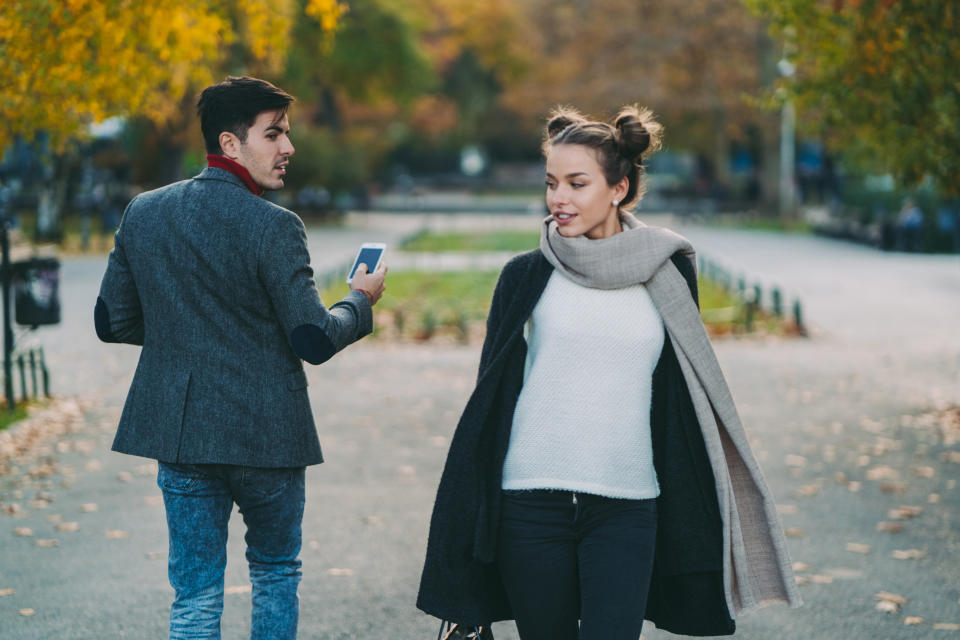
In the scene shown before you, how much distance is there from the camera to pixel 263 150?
132 inches

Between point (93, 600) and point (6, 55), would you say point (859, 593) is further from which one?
point (6, 55)

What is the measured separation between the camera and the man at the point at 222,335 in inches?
129

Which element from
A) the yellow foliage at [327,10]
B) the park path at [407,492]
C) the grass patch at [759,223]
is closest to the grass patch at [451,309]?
the park path at [407,492]

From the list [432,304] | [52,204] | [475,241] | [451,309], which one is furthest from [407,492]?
[475,241]

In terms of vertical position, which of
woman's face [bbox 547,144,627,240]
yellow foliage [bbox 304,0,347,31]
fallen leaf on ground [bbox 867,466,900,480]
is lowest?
fallen leaf on ground [bbox 867,466,900,480]

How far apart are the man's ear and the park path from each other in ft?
7.47

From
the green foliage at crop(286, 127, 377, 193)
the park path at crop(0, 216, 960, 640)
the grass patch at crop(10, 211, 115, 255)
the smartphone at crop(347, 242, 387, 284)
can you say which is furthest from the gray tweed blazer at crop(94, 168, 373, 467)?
the green foliage at crop(286, 127, 377, 193)

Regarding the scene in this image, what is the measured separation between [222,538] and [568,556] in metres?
1.00

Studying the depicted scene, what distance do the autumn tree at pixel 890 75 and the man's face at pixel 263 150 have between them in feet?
24.1

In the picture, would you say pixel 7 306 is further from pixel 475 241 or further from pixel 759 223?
pixel 759 223

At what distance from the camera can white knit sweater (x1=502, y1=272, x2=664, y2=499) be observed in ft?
10.4

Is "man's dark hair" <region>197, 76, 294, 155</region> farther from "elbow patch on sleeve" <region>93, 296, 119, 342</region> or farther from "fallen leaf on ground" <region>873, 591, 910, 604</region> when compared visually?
"fallen leaf on ground" <region>873, 591, 910, 604</region>

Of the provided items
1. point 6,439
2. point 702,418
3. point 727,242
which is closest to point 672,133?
point 727,242

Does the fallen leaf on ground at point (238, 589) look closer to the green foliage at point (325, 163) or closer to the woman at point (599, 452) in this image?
the woman at point (599, 452)
